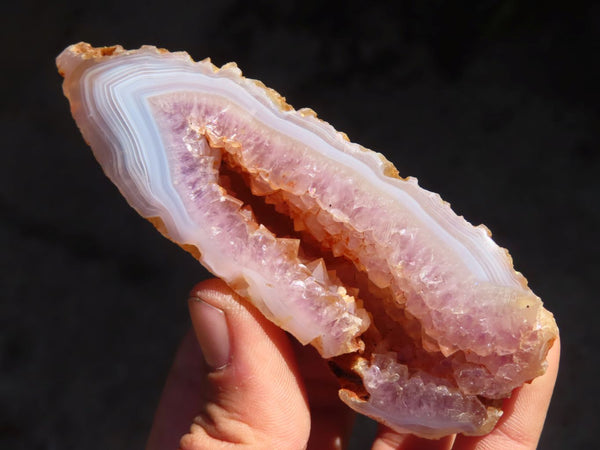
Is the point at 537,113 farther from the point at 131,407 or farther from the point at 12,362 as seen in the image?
the point at 12,362

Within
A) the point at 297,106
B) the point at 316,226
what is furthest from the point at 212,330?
the point at 297,106

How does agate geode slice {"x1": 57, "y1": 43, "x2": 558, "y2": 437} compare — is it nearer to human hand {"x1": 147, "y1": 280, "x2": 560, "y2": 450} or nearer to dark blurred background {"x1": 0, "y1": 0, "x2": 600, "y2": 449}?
human hand {"x1": 147, "y1": 280, "x2": 560, "y2": 450}

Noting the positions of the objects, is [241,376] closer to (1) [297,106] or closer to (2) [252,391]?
(2) [252,391]

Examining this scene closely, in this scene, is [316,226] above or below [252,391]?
above

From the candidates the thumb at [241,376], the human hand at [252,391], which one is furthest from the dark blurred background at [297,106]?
the thumb at [241,376]

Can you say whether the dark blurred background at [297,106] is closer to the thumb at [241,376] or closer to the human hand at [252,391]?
the human hand at [252,391]

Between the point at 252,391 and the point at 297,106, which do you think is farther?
the point at 297,106

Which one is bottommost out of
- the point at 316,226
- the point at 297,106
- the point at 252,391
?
the point at 252,391
